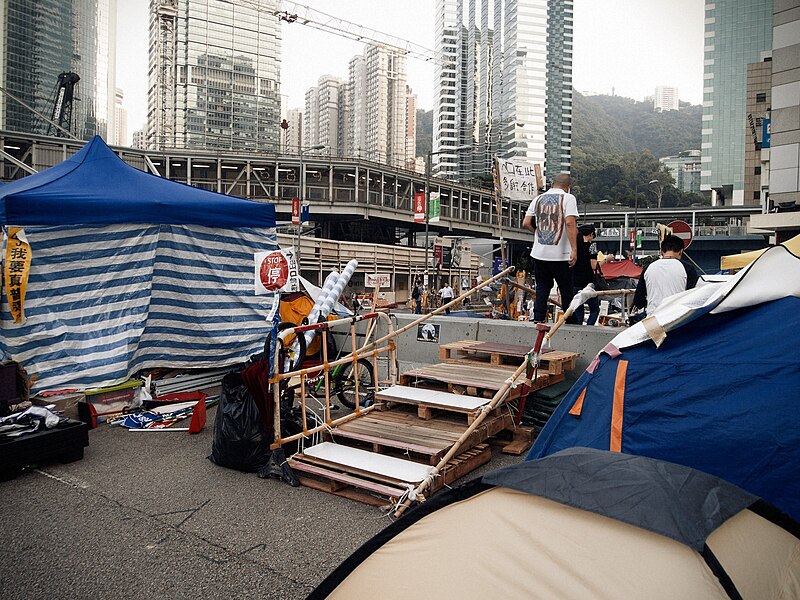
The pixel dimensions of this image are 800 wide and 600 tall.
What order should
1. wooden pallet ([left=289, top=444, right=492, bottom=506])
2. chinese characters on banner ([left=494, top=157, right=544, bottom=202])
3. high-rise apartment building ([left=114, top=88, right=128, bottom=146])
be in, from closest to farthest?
wooden pallet ([left=289, top=444, right=492, bottom=506]) → chinese characters on banner ([left=494, top=157, right=544, bottom=202]) → high-rise apartment building ([left=114, top=88, right=128, bottom=146])

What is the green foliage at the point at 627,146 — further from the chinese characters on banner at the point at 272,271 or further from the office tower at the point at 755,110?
the chinese characters on banner at the point at 272,271

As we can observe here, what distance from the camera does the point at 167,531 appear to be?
4.23 metres

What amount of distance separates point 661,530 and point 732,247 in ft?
230

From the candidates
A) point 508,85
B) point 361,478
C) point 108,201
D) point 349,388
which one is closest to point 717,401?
point 361,478

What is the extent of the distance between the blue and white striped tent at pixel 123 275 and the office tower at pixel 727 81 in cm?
9930

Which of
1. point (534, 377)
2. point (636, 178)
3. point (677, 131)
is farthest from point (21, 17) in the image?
point (677, 131)

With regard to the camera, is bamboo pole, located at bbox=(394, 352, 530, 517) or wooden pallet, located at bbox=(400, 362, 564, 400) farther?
wooden pallet, located at bbox=(400, 362, 564, 400)

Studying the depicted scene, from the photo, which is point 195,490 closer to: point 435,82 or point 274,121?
point 274,121

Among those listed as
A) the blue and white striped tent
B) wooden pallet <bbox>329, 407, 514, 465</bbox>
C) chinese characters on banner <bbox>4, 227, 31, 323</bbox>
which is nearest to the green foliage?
the blue and white striped tent

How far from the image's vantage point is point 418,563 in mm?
2162

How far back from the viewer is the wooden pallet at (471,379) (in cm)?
623

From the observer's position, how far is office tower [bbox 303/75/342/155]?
13025 cm

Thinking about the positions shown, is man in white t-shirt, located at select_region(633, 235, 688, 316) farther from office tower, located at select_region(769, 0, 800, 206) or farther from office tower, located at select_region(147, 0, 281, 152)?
office tower, located at select_region(147, 0, 281, 152)

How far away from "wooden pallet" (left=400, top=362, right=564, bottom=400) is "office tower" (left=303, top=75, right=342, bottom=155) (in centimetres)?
12539
